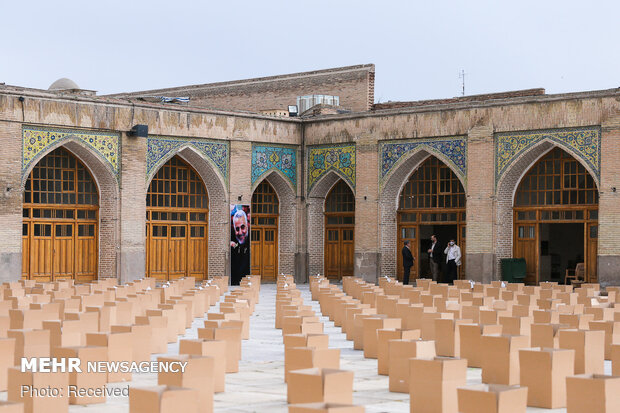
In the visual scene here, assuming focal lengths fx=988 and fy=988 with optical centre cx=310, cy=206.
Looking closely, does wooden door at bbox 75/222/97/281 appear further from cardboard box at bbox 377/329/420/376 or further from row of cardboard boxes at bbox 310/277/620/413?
cardboard box at bbox 377/329/420/376

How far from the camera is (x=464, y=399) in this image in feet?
23.4

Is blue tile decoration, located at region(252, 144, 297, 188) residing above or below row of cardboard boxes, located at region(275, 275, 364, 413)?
above

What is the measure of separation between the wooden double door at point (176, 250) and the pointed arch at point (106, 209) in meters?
1.57

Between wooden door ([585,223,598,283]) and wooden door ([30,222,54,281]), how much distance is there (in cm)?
1359

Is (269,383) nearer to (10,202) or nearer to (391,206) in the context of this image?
(10,202)

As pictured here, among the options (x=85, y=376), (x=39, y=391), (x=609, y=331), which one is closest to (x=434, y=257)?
(x=609, y=331)

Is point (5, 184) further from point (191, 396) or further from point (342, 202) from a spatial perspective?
point (191, 396)

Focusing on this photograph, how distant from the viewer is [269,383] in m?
9.89

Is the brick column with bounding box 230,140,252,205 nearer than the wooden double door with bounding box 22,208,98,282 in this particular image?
No

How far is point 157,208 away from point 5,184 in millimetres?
4802

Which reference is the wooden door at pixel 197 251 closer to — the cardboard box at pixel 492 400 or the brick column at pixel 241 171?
the brick column at pixel 241 171

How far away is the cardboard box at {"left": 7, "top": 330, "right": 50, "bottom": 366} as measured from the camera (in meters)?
9.65

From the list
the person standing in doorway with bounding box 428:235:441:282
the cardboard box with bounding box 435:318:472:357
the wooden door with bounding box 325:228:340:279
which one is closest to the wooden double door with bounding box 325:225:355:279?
the wooden door with bounding box 325:228:340:279

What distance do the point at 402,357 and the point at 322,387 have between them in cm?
213
